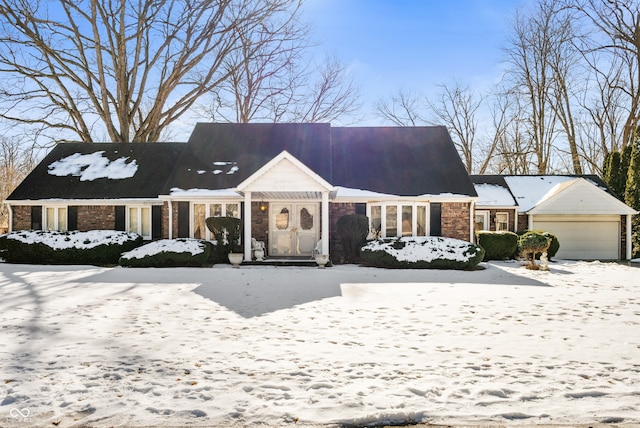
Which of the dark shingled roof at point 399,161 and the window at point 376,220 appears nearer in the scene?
the window at point 376,220

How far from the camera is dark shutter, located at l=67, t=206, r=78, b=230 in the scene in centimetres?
1914

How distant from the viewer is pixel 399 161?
19531mm

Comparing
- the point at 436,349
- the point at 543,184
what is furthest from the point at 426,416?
the point at 543,184

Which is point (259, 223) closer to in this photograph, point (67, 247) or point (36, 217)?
point (67, 247)

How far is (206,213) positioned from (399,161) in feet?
28.2

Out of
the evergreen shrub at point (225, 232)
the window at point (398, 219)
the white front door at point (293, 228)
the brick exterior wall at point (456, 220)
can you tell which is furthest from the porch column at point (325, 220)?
the brick exterior wall at point (456, 220)

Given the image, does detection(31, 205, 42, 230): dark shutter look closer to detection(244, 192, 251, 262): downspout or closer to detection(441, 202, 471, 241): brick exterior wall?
detection(244, 192, 251, 262): downspout

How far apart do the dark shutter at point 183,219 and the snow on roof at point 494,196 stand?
1399cm

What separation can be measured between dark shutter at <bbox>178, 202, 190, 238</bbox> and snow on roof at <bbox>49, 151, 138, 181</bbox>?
14.5 feet

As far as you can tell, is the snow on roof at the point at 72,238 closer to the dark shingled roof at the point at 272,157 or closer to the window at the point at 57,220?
the window at the point at 57,220

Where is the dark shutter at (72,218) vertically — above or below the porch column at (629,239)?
above

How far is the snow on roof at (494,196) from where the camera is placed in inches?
886

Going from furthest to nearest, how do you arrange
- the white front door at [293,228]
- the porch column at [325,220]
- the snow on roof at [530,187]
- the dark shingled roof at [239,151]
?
the snow on roof at [530,187] → the dark shingled roof at [239,151] → the white front door at [293,228] → the porch column at [325,220]

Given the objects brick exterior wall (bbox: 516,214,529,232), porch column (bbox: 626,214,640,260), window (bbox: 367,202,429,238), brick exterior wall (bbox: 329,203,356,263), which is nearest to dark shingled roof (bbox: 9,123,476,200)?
window (bbox: 367,202,429,238)
